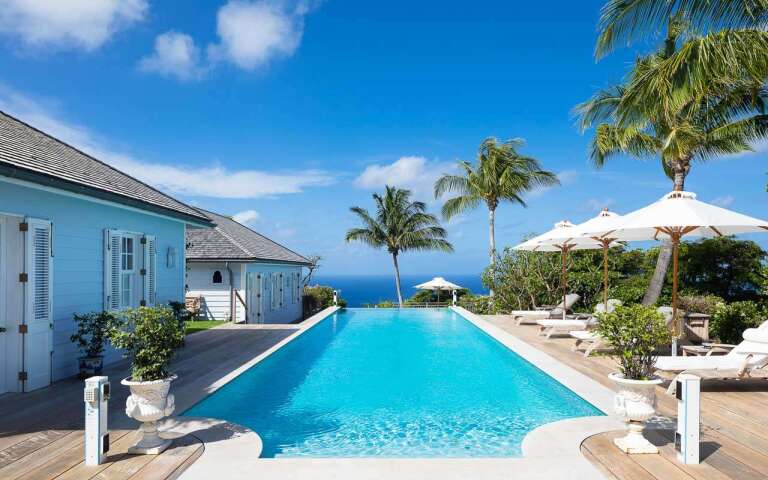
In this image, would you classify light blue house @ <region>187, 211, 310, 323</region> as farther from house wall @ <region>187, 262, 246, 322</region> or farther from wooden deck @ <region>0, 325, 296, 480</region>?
wooden deck @ <region>0, 325, 296, 480</region>

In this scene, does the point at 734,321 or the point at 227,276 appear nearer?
the point at 734,321

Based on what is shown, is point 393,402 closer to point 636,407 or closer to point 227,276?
point 636,407

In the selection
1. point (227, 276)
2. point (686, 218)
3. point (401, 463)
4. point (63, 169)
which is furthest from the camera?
point (227, 276)

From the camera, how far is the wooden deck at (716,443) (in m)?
4.11

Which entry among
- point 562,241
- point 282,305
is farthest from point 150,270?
point 282,305

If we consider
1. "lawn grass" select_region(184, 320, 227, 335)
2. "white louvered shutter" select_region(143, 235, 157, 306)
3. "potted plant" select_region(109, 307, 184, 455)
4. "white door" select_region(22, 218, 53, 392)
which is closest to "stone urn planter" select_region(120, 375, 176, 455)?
"potted plant" select_region(109, 307, 184, 455)

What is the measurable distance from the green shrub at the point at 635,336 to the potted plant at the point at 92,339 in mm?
7633

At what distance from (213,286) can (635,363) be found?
16.0 meters

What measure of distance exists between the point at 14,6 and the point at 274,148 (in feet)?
60.3

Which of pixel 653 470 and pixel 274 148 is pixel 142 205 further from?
pixel 274 148

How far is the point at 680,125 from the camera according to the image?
13891mm

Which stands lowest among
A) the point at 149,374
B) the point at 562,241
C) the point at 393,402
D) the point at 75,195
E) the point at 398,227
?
the point at 393,402

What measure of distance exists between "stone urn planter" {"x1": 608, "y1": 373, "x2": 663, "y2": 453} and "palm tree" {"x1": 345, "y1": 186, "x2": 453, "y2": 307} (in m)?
26.4

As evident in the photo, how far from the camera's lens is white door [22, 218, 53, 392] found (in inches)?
280
